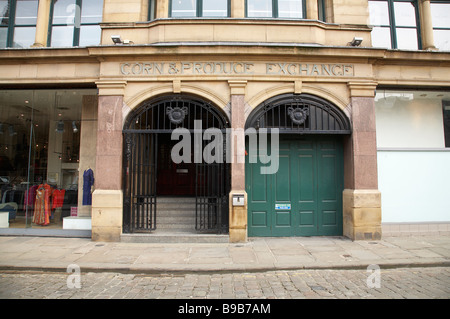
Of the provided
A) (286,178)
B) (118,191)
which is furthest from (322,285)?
(118,191)

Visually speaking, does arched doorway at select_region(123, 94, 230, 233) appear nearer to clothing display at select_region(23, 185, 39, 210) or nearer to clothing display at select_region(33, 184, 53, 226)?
clothing display at select_region(33, 184, 53, 226)

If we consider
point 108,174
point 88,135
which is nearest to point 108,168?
point 108,174

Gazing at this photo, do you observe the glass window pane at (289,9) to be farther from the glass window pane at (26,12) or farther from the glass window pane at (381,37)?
the glass window pane at (26,12)

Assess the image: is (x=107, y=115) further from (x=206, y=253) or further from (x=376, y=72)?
(x=376, y=72)

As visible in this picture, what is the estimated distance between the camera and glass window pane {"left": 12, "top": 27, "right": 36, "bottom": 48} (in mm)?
9289

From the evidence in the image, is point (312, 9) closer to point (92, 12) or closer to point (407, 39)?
point (407, 39)

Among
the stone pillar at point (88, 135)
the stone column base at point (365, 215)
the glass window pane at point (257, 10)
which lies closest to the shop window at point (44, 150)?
the stone pillar at point (88, 135)

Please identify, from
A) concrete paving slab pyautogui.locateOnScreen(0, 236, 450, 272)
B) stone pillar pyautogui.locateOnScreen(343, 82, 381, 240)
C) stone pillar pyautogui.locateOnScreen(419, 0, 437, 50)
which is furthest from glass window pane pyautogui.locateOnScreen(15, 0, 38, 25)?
stone pillar pyautogui.locateOnScreen(419, 0, 437, 50)

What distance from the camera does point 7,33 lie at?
935 cm

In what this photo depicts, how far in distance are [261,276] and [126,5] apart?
8.88 metres

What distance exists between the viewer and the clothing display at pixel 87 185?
889 centimetres

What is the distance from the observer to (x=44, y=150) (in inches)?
370

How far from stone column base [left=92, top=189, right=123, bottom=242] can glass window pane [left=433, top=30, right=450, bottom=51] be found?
11997 millimetres

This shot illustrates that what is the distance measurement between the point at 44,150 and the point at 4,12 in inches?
204
